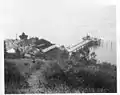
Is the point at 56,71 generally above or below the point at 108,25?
below

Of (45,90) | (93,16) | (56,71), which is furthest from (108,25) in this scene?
(45,90)

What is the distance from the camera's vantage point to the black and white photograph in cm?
361

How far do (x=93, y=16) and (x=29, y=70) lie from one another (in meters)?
0.98

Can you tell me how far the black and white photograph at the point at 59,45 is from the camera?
3607 millimetres

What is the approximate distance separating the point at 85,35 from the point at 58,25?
1.11 feet

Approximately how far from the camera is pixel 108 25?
360cm

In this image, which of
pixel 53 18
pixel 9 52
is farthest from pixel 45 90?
pixel 53 18

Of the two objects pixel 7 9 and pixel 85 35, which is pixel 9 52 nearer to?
pixel 7 9

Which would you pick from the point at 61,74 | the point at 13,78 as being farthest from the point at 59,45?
the point at 13,78

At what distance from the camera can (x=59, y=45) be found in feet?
11.9

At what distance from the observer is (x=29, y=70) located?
3609 millimetres

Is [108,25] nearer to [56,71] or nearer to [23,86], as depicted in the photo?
[56,71]

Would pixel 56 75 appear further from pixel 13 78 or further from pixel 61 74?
pixel 13 78

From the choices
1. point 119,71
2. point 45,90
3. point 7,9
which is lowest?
point 45,90
